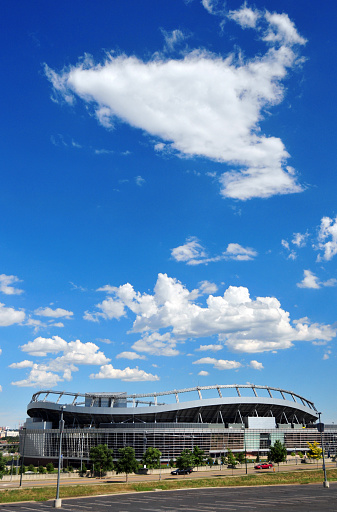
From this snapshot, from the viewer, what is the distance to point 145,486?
70938 millimetres

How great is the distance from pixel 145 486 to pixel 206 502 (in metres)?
24.0

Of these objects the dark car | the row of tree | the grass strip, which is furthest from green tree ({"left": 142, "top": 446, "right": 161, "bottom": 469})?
the grass strip

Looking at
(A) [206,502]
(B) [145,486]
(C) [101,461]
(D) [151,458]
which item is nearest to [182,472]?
(D) [151,458]

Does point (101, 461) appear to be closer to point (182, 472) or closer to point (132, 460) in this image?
point (132, 460)

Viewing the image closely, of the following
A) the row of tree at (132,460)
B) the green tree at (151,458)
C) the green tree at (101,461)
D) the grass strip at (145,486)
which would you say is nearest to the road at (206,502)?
the grass strip at (145,486)

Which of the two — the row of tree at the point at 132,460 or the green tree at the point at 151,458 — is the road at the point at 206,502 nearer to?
the row of tree at the point at 132,460

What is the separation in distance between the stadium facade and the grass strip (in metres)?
44.0

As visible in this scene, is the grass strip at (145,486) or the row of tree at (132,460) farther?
the row of tree at (132,460)

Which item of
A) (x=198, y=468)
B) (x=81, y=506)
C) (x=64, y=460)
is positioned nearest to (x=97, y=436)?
(x=64, y=460)

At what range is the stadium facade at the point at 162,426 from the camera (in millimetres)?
121750

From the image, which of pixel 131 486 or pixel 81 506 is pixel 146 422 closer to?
pixel 131 486

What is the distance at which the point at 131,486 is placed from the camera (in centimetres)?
7062

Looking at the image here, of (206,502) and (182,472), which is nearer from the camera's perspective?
(206,502)

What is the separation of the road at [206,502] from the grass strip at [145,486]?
13.4ft
